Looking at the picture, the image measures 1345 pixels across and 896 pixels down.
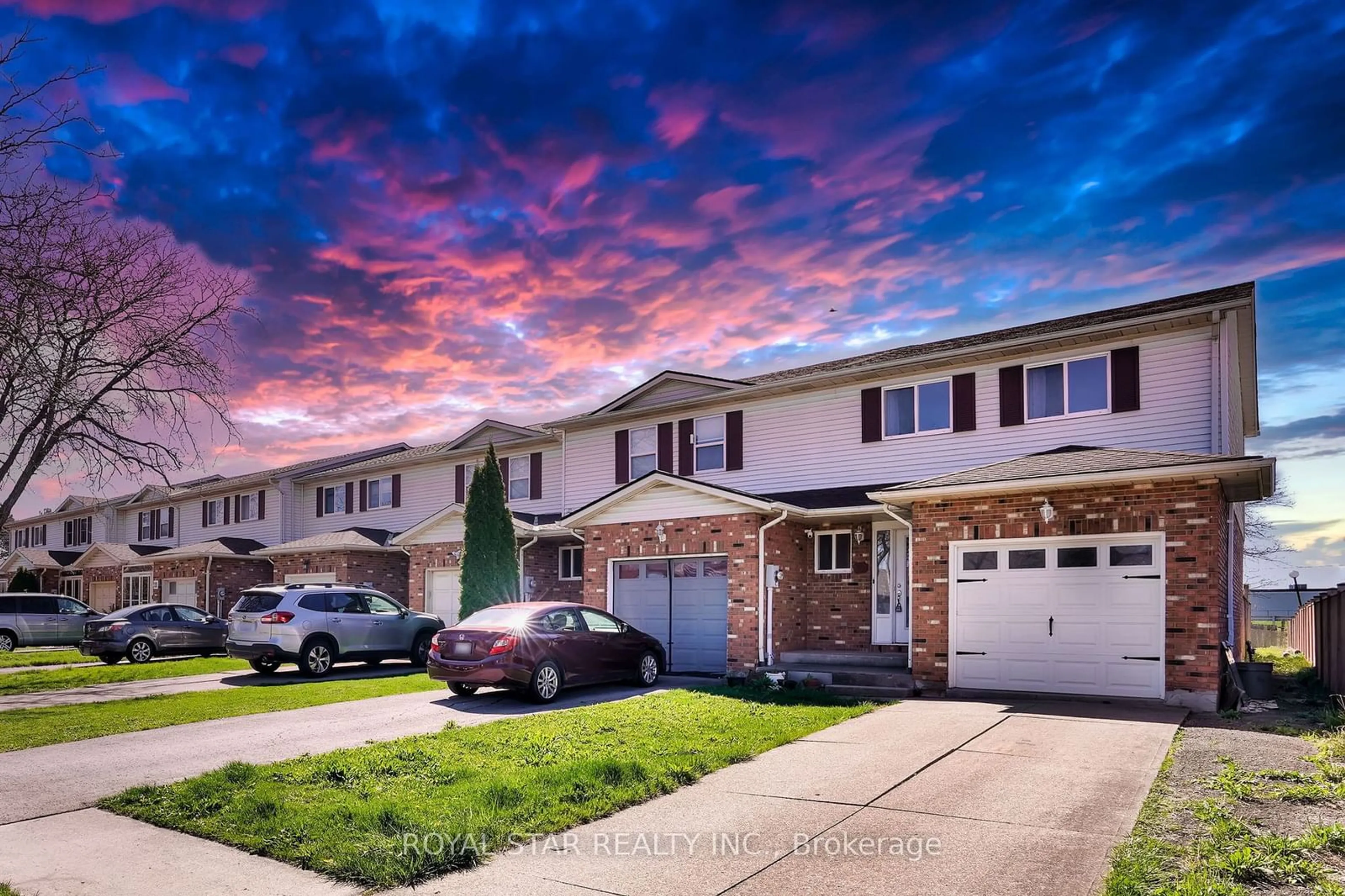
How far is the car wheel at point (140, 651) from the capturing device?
826 inches

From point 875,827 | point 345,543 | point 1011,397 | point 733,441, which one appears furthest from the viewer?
point 345,543

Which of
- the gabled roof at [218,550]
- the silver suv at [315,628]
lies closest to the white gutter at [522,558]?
the silver suv at [315,628]

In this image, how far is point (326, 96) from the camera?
12734mm

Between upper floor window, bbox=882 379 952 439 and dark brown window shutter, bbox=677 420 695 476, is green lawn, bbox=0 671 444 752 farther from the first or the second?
upper floor window, bbox=882 379 952 439

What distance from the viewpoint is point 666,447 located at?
69.2 feet

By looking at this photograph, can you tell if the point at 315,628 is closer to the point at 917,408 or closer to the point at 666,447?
the point at 666,447

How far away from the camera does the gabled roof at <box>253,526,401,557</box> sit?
26359 mm

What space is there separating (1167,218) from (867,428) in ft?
21.2

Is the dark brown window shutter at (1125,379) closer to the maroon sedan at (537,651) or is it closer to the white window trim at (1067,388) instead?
the white window trim at (1067,388)

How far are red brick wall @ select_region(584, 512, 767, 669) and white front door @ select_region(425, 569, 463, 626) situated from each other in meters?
6.77

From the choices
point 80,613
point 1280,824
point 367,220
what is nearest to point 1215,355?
point 1280,824

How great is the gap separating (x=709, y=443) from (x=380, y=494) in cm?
1442

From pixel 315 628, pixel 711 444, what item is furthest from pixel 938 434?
pixel 315 628

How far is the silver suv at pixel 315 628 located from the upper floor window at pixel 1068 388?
13366mm
